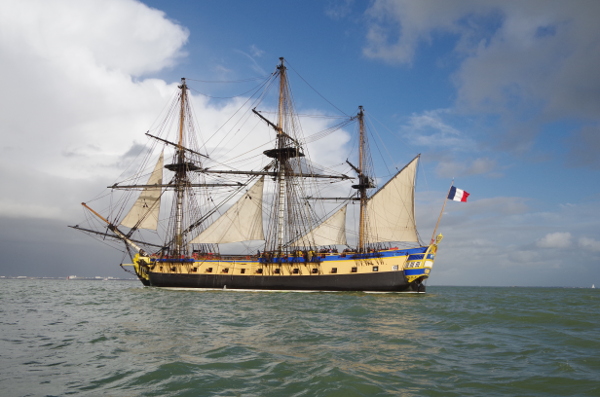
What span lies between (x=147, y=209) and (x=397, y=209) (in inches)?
1451

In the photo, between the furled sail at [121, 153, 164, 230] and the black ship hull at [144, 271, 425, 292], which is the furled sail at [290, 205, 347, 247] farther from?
the furled sail at [121, 153, 164, 230]

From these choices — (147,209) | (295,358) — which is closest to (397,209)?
(147,209)

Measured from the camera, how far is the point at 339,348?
12.6 meters

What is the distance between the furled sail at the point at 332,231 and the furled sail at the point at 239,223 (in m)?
7.51

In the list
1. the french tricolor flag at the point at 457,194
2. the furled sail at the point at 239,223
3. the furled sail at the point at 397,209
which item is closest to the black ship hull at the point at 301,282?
the furled sail at the point at 239,223

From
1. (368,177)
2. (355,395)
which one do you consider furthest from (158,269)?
(355,395)

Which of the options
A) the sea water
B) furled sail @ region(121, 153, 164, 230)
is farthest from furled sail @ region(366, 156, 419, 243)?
furled sail @ region(121, 153, 164, 230)

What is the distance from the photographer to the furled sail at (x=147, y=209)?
57.8 m

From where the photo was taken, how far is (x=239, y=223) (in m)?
51.9

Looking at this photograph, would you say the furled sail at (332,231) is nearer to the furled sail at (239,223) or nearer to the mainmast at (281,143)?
the mainmast at (281,143)

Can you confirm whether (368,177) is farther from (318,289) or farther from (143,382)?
(143,382)

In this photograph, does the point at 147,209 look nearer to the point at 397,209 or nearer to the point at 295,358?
the point at 397,209

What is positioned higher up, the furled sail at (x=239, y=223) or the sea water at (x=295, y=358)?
the furled sail at (x=239, y=223)

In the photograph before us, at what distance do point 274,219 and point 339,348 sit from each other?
40362mm
